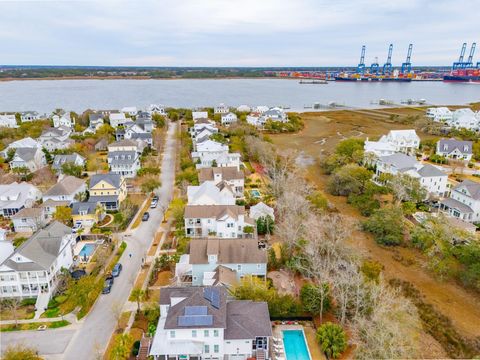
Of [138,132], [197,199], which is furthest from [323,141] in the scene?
[197,199]

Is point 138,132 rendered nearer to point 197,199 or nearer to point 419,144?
point 197,199

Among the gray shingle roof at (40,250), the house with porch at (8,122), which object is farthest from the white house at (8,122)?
the gray shingle roof at (40,250)

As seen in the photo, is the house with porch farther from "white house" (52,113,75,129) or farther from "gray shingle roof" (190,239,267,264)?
"gray shingle roof" (190,239,267,264)

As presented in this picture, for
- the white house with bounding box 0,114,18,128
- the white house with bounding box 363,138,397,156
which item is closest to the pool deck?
the white house with bounding box 363,138,397,156

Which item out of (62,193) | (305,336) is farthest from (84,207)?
(305,336)

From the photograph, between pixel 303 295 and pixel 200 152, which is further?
pixel 200 152

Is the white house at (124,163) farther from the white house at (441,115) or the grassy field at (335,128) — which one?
the white house at (441,115)
